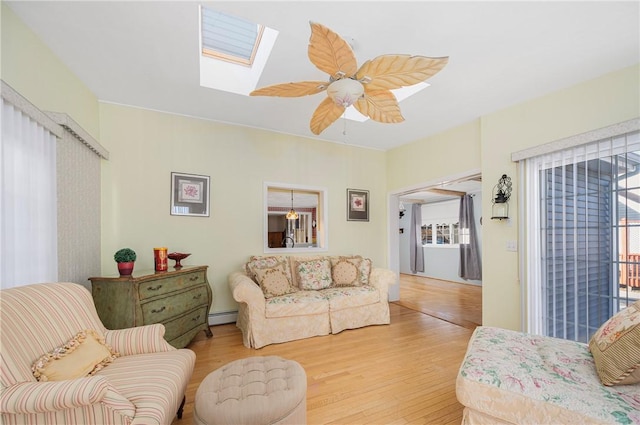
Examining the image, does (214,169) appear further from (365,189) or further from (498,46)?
(498,46)

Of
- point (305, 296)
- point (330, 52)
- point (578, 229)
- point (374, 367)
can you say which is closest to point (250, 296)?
point (305, 296)

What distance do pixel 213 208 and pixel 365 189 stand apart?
2.51m

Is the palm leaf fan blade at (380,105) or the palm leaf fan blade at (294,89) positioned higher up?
the palm leaf fan blade at (294,89)

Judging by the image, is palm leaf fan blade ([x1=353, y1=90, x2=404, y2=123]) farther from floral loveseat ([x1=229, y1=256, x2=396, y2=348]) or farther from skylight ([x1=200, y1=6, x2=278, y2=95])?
floral loveseat ([x1=229, y1=256, x2=396, y2=348])

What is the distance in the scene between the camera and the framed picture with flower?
15.3 feet

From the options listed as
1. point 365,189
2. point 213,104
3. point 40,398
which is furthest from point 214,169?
point 40,398

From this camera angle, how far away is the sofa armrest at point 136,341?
172cm

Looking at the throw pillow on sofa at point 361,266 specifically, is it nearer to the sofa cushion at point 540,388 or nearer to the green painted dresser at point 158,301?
the green painted dresser at point 158,301

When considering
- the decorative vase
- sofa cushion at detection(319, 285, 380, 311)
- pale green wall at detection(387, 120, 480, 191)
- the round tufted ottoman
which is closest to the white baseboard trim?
sofa cushion at detection(319, 285, 380, 311)

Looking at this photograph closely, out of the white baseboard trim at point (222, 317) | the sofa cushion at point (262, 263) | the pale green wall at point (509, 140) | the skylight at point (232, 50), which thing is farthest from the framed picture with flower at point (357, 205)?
the skylight at point (232, 50)

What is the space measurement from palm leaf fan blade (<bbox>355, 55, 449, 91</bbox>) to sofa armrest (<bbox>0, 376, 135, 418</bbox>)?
2.01m

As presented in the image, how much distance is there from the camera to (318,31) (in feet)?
4.55

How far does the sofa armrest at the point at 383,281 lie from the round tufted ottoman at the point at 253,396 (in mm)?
2255

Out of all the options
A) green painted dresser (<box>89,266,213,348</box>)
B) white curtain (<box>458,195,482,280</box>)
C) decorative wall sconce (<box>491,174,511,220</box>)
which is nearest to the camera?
green painted dresser (<box>89,266,213,348</box>)
